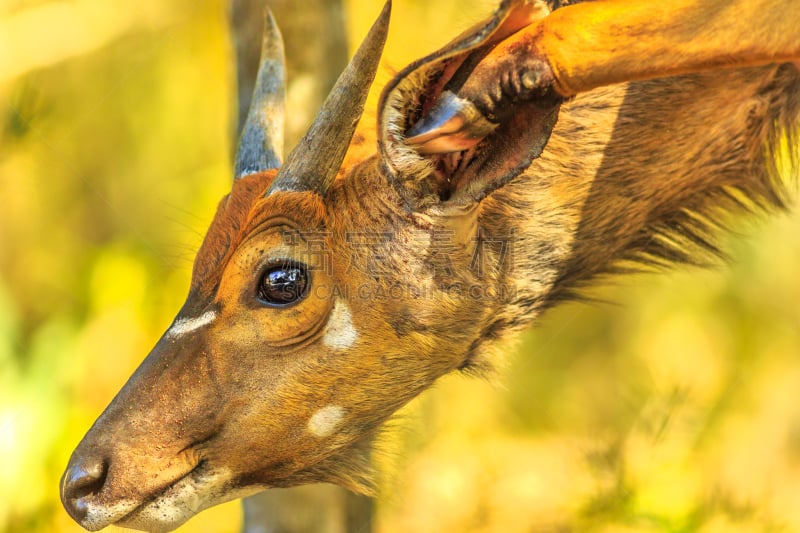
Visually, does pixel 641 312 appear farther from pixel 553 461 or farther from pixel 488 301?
pixel 488 301

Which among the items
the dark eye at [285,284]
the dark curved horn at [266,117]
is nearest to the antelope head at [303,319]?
the dark eye at [285,284]

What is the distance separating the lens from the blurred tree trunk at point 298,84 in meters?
6.11

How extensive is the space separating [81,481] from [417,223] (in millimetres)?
1756

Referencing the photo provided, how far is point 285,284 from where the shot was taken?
13.8 feet

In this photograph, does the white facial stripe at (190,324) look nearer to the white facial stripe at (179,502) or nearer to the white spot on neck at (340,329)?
the white spot on neck at (340,329)

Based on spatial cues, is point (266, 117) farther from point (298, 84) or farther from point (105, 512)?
point (105, 512)

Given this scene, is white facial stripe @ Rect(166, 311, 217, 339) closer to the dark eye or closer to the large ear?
the dark eye

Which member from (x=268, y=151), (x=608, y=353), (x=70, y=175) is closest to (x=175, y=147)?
(x=70, y=175)

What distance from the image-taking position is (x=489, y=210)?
4578 mm

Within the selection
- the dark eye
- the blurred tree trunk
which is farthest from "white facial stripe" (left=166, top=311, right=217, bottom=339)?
the blurred tree trunk

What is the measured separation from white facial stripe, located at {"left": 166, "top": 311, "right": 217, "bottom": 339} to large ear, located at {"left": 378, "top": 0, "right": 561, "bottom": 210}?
981 millimetres

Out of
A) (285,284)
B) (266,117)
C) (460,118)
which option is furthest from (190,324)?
(460,118)

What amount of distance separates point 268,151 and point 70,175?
8.49 meters

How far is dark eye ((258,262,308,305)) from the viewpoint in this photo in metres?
4.20
